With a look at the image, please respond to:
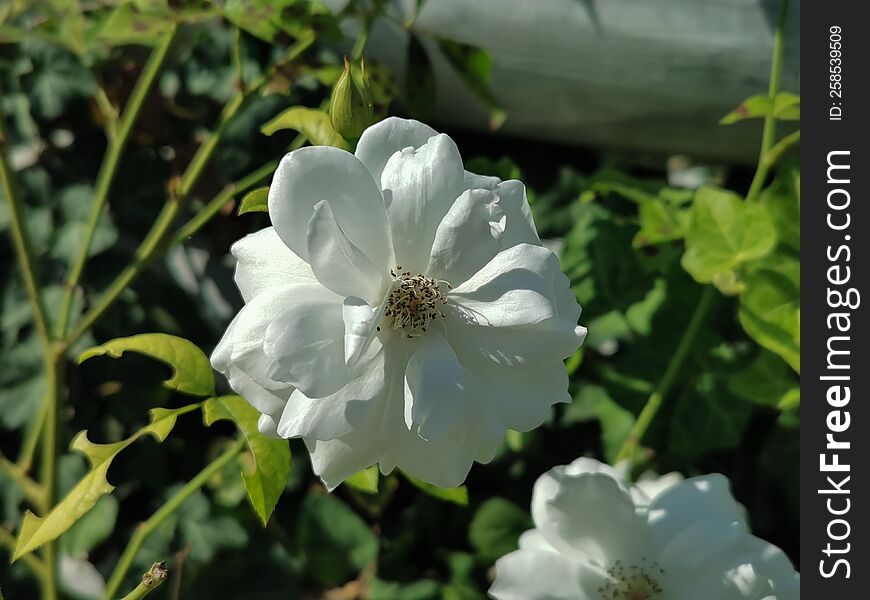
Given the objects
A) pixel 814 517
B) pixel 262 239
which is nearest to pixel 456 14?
pixel 262 239

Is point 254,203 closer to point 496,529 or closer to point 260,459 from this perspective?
point 260,459

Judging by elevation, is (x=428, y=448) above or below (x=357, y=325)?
below

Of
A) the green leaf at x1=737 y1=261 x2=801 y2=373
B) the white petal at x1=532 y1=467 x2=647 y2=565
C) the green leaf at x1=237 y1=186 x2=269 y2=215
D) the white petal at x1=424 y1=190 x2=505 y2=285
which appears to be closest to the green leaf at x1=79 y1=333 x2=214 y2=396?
the green leaf at x1=237 y1=186 x2=269 y2=215

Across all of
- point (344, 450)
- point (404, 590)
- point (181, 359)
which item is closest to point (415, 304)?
point (344, 450)

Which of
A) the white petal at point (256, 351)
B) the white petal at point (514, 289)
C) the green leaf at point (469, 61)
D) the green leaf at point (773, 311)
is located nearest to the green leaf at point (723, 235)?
the green leaf at point (773, 311)

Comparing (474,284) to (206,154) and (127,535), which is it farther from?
(127,535)

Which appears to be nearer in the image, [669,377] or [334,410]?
[334,410]
